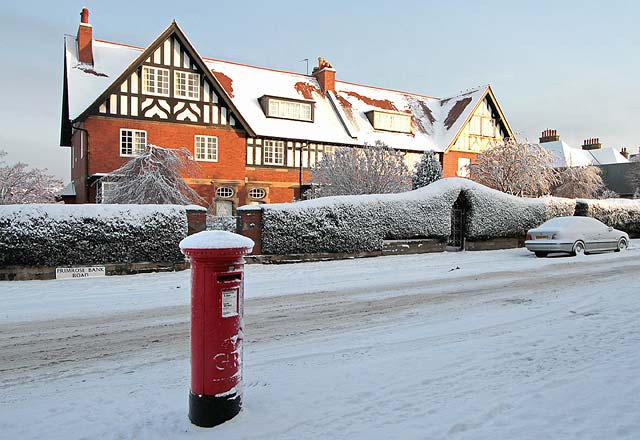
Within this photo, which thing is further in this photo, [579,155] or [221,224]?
[579,155]

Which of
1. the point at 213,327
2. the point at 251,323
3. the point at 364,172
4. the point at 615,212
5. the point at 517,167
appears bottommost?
the point at 251,323

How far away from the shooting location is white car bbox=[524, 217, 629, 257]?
1712 centimetres

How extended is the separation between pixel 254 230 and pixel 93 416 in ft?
38.5

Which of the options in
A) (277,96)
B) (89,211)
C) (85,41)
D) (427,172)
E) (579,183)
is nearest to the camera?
(89,211)

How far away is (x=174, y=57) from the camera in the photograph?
90.7 feet

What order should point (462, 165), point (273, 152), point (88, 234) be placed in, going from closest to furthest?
point (88, 234)
point (273, 152)
point (462, 165)

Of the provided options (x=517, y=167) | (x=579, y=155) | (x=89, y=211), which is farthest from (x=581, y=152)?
(x=89, y=211)

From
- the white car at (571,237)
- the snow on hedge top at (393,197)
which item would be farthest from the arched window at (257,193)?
the white car at (571,237)

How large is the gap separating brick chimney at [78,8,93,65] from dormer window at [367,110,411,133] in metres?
18.1

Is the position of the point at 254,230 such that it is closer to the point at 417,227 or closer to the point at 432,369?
the point at 417,227

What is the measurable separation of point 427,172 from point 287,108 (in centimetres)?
1137

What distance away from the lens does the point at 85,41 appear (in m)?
28.5

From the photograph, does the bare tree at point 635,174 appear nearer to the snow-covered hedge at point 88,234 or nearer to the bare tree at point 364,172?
the bare tree at point 364,172

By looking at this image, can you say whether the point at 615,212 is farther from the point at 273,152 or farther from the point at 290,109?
the point at 290,109
